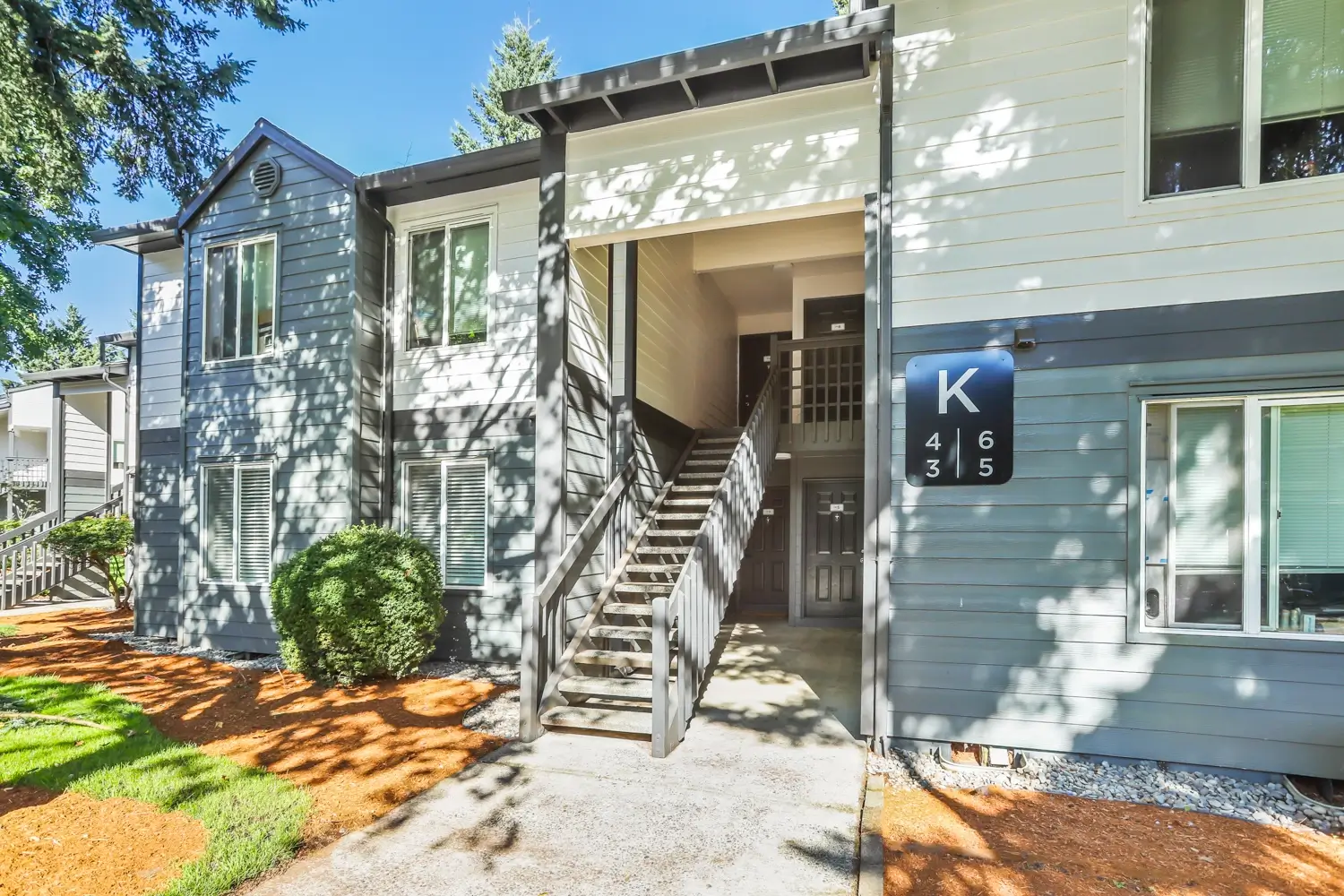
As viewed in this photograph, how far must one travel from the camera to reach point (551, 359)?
5926 mm

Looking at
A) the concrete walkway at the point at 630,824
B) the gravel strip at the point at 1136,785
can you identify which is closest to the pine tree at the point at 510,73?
the concrete walkway at the point at 630,824

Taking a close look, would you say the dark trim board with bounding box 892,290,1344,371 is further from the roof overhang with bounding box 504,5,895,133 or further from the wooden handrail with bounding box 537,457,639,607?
the wooden handrail with bounding box 537,457,639,607

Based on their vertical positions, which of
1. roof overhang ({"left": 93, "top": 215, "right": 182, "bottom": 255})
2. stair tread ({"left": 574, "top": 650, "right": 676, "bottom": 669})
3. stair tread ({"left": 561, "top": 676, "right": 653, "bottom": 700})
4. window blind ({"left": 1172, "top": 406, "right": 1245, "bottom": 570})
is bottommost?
stair tread ({"left": 561, "top": 676, "right": 653, "bottom": 700})

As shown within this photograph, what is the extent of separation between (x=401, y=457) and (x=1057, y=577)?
6.46 meters

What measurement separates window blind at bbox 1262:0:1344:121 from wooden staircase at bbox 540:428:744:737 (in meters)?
4.65

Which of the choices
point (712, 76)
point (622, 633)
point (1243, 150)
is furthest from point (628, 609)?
point (1243, 150)

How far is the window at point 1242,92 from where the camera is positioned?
4160 mm

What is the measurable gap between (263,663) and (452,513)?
101 inches

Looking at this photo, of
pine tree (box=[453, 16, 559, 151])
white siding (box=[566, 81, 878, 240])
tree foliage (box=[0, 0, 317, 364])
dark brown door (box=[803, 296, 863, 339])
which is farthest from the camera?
pine tree (box=[453, 16, 559, 151])

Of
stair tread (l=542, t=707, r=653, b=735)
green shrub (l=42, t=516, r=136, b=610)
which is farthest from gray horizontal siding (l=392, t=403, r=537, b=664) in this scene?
green shrub (l=42, t=516, r=136, b=610)

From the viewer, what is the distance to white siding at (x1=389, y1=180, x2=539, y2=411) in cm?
717

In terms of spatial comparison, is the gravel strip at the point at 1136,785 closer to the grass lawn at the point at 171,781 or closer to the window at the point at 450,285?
the grass lawn at the point at 171,781

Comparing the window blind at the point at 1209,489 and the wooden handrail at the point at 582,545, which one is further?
the wooden handrail at the point at 582,545

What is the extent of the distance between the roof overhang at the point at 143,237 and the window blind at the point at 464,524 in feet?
17.0
